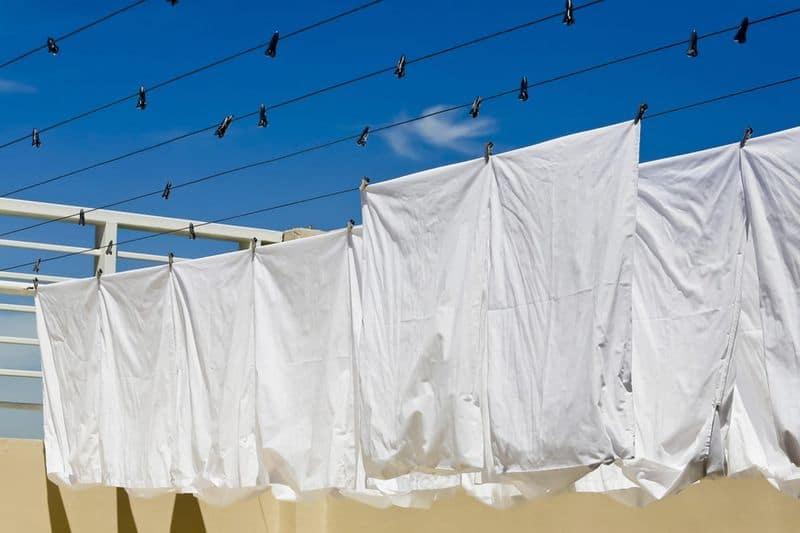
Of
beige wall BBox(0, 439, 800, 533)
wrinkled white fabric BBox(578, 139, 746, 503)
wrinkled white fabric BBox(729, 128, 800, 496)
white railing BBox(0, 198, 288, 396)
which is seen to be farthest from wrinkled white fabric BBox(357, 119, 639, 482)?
white railing BBox(0, 198, 288, 396)

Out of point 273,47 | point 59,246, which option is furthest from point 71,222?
point 273,47

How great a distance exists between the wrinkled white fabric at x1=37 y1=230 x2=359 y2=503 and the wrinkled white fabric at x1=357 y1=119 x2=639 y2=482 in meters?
0.44

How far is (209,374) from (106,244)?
2.33 meters

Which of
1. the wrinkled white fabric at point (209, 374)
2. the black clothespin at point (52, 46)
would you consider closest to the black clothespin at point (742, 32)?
the wrinkled white fabric at point (209, 374)

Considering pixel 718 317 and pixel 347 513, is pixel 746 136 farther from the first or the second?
pixel 347 513

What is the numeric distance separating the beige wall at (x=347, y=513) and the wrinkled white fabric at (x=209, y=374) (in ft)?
1.17

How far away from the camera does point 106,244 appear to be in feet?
26.3

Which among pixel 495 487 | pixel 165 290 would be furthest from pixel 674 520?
pixel 165 290

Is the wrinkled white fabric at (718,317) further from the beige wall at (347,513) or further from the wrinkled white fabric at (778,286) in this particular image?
the beige wall at (347,513)

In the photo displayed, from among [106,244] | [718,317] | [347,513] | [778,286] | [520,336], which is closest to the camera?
[778,286]

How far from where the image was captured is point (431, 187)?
191 inches

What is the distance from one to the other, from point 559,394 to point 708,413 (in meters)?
0.51

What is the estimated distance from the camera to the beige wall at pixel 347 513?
5605 mm

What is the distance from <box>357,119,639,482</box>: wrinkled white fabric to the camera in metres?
4.22
